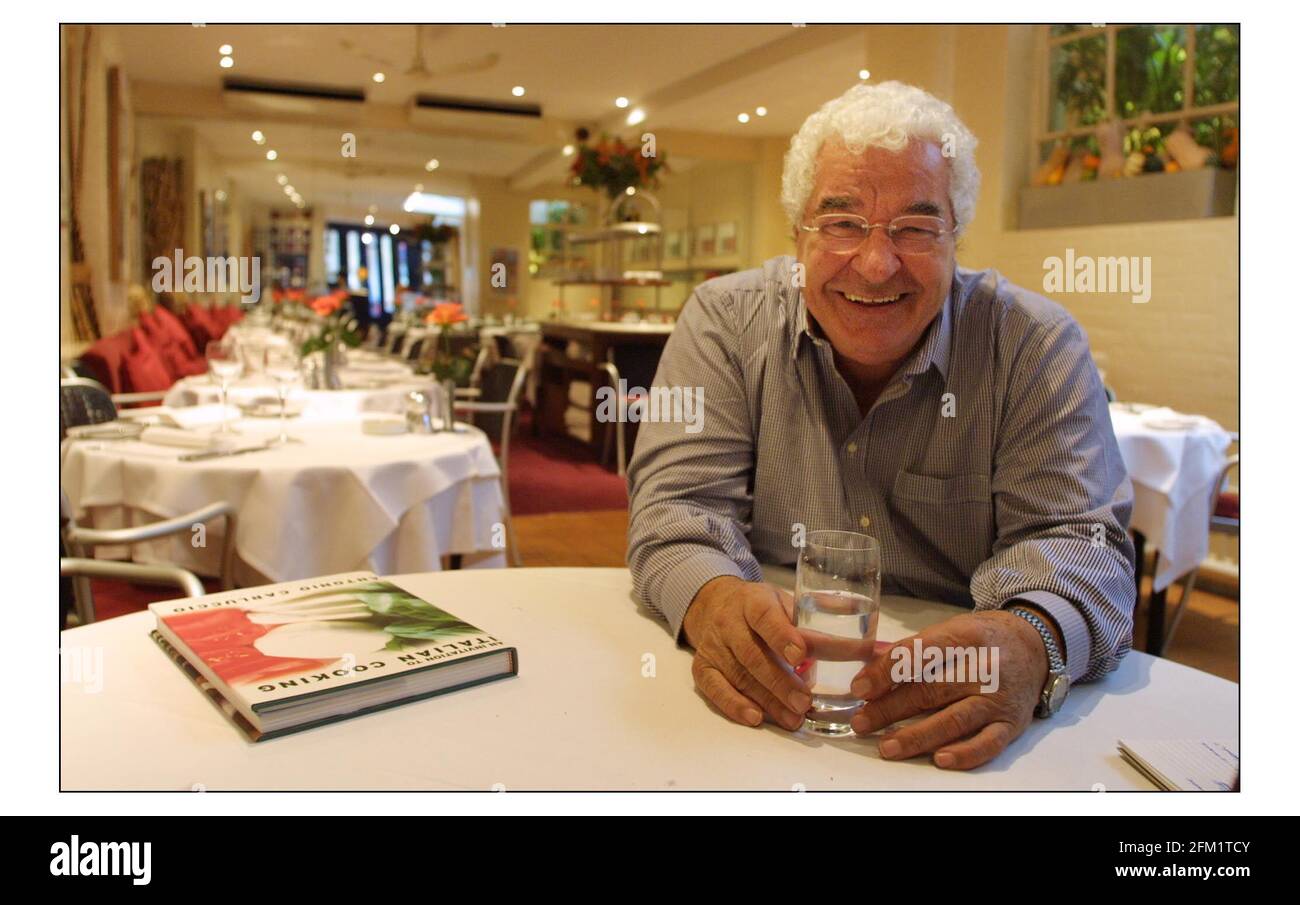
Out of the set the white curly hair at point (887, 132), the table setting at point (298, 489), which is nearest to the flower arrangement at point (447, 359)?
the table setting at point (298, 489)

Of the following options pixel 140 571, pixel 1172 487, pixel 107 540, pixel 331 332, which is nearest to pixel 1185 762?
pixel 140 571

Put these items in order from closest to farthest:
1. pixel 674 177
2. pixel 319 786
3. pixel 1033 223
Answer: pixel 319 786, pixel 1033 223, pixel 674 177

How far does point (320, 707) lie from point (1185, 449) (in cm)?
354

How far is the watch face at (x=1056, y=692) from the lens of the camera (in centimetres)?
94

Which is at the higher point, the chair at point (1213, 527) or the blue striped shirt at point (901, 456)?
the blue striped shirt at point (901, 456)

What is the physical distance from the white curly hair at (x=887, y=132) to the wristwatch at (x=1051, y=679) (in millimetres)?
594

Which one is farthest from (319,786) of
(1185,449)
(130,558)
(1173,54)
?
(1173,54)

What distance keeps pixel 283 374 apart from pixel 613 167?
4150 mm

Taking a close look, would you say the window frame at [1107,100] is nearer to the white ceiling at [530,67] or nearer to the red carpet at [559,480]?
the white ceiling at [530,67]

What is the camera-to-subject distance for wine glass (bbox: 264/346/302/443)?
2.88 m

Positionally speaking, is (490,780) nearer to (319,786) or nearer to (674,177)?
(319,786)

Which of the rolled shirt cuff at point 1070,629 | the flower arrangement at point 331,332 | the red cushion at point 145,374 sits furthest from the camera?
the red cushion at point 145,374

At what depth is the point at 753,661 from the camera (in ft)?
3.04
